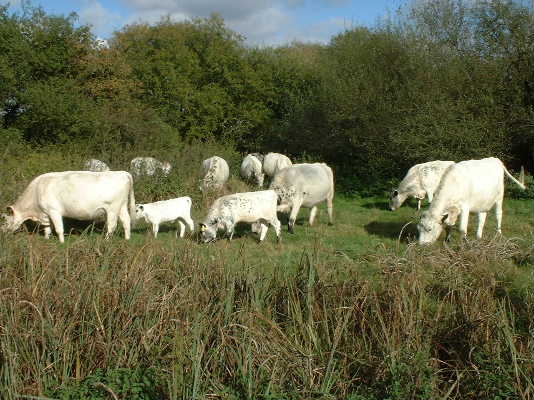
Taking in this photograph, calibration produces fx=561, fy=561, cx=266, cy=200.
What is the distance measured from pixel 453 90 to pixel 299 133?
25.0 ft

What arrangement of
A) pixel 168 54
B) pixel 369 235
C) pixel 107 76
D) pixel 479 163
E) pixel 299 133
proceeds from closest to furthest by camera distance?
pixel 479 163, pixel 369 235, pixel 107 76, pixel 299 133, pixel 168 54

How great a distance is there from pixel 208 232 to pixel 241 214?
822mm

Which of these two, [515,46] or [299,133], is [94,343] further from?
[299,133]

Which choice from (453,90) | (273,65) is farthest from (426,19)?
(273,65)

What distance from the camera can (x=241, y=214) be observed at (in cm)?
1205

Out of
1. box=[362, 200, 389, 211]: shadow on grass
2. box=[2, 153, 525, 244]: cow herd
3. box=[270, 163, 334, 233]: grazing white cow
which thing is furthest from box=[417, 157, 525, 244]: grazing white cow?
box=[362, 200, 389, 211]: shadow on grass

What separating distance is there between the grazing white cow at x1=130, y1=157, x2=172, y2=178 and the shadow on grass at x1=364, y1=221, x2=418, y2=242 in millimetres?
6040

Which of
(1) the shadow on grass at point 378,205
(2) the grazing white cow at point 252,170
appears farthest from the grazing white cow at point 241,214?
(2) the grazing white cow at point 252,170

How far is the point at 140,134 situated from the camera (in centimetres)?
1917

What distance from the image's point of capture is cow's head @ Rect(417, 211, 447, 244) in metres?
11.0

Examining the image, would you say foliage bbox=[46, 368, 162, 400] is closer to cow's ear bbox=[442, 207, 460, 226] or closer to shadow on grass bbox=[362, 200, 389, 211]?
cow's ear bbox=[442, 207, 460, 226]

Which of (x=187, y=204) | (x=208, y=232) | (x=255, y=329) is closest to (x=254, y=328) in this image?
(x=255, y=329)

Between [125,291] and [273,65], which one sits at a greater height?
[273,65]

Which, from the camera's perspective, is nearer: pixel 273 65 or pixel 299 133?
pixel 299 133
